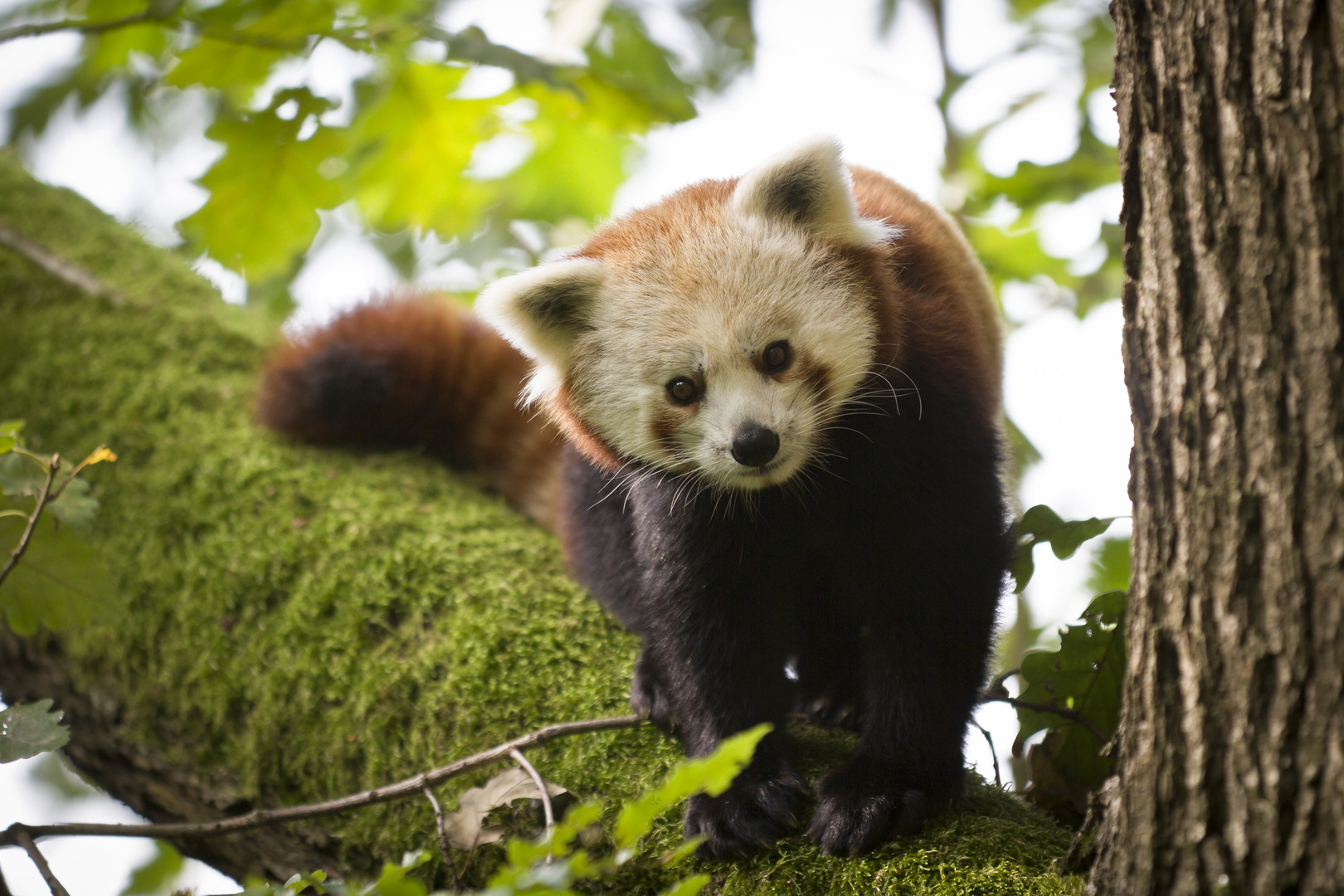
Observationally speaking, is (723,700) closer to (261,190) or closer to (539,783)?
(539,783)

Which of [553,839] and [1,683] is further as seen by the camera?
[1,683]

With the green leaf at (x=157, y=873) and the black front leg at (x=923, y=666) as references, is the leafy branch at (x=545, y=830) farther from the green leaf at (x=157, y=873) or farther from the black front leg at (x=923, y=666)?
the green leaf at (x=157, y=873)

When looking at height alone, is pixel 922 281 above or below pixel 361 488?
above

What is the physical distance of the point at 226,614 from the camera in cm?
340

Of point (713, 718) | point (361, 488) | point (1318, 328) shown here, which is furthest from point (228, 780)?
point (1318, 328)

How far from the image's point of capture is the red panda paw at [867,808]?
7.29 ft

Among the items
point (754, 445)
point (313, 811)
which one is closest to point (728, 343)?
point (754, 445)

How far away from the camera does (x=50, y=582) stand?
98.2 inches

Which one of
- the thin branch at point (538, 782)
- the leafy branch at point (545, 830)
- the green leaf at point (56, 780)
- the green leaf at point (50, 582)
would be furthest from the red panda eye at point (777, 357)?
the green leaf at point (56, 780)

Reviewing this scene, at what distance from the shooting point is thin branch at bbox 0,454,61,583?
2.26 metres

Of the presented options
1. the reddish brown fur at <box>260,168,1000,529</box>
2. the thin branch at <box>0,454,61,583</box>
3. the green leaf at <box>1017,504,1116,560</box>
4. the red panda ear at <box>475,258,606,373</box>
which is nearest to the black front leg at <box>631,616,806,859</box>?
the reddish brown fur at <box>260,168,1000,529</box>

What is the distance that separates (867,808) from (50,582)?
2.21 m

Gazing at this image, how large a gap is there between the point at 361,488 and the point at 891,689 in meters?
2.30

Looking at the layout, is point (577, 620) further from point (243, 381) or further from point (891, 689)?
point (243, 381)
